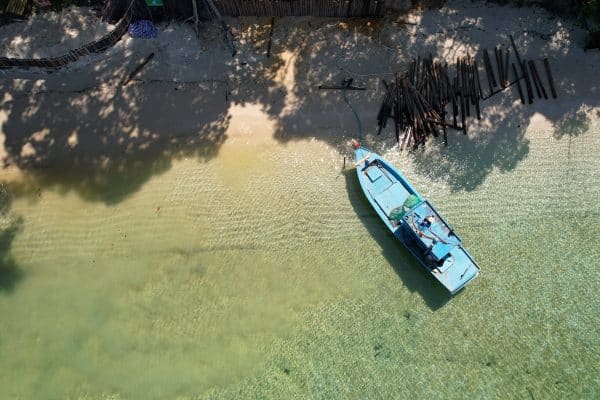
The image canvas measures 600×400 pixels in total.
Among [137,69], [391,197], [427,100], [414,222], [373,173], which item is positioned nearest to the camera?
[414,222]

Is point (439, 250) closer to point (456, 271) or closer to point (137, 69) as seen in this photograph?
point (456, 271)

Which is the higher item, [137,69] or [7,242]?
[137,69]

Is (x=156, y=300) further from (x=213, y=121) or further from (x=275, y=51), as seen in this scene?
(x=275, y=51)

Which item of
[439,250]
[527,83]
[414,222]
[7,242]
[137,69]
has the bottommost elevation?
[7,242]

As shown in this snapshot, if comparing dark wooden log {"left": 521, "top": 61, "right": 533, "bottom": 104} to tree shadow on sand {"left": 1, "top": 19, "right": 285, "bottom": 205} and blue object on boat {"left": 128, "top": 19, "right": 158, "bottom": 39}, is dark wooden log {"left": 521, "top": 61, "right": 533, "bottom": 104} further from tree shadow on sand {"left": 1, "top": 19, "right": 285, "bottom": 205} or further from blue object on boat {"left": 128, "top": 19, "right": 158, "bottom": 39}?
blue object on boat {"left": 128, "top": 19, "right": 158, "bottom": 39}

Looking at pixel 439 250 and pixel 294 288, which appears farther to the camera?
pixel 294 288

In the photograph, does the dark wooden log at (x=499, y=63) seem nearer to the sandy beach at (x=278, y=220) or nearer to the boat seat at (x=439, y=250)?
the sandy beach at (x=278, y=220)

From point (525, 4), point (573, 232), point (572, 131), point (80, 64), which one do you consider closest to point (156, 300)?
point (80, 64)

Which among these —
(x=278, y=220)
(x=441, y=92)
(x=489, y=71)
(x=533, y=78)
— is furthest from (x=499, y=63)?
(x=278, y=220)
